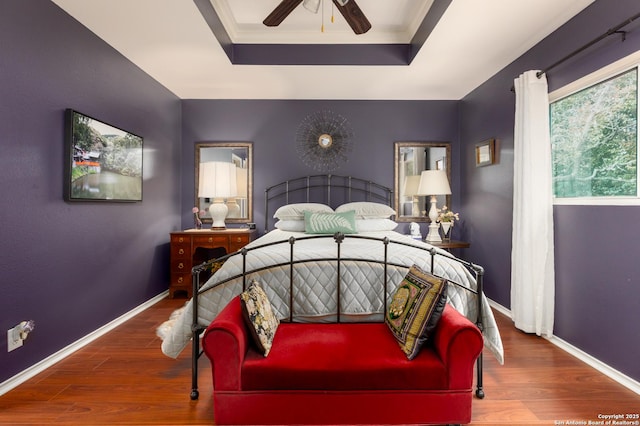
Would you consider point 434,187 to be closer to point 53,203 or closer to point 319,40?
point 319,40

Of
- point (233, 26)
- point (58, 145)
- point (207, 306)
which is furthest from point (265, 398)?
point (233, 26)

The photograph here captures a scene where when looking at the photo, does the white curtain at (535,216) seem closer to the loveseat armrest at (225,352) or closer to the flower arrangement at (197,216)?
the loveseat armrest at (225,352)

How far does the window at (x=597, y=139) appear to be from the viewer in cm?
220

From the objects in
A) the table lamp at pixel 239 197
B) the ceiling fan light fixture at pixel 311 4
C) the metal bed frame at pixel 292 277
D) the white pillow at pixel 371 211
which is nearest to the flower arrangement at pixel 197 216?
the table lamp at pixel 239 197

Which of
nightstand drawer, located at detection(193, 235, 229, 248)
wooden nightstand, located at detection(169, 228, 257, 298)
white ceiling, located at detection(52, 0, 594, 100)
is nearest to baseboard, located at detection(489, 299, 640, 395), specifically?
white ceiling, located at detection(52, 0, 594, 100)

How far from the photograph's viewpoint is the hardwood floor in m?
1.78

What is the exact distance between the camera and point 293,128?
4.54m

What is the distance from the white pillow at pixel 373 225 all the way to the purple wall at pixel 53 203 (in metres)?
2.42

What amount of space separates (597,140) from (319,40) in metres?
2.59

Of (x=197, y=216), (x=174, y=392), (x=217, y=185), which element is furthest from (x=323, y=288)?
(x=197, y=216)

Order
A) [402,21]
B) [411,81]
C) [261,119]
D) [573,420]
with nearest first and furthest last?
[573,420] < [402,21] < [411,81] < [261,119]

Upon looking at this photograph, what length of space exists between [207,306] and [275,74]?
269 cm

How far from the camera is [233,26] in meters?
3.30

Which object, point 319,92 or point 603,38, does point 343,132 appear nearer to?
point 319,92
